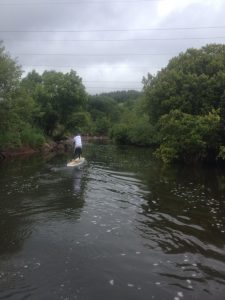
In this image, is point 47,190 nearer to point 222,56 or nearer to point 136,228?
point 136,228

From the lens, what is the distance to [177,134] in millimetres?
37625

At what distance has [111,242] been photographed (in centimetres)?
1269

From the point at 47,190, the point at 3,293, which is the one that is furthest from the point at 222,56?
the point at 3,293

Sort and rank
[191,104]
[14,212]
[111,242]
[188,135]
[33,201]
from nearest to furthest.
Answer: [111,242] → [14,212] → [33,201] → [188,135] → [191,104]

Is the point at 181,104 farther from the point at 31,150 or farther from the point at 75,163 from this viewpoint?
the point at 31,150

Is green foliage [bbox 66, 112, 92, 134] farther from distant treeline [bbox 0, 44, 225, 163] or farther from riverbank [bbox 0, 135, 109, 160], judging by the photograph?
distant treeline [bbox 0, 44, 225, 163]

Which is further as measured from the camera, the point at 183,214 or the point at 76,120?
the point at 76,120

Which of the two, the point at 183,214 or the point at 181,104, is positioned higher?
the point at 181,104

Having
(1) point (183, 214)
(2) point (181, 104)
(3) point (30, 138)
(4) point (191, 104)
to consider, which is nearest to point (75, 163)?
(2) point (181, 104)

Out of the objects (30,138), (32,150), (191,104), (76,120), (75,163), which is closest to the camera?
(75,163)

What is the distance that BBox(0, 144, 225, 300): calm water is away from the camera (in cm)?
944

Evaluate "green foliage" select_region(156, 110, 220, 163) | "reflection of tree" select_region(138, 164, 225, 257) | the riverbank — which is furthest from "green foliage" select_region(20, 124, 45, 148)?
"reflection of tree" select_region(138, 164, 225, 257)

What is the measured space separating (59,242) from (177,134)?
2650 centimetres

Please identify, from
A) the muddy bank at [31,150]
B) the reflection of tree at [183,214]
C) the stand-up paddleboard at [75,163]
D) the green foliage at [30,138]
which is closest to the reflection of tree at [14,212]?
the reflection of tree at [183,214]
